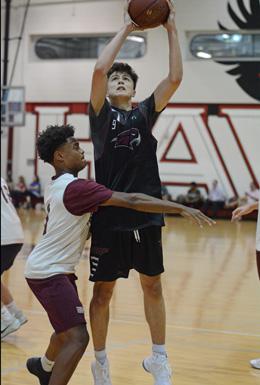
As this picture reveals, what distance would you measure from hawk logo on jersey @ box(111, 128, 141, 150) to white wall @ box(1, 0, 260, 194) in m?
13.1

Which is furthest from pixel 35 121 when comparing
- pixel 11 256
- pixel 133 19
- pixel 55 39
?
pixel 133 19

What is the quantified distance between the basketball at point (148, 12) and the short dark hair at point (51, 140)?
754 millimetres

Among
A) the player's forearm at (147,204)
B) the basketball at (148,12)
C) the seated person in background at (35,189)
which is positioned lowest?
the seated person in background at (35,189)

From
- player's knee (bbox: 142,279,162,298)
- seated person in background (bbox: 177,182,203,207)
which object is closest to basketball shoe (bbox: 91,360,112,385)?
player's knee (bbox: 142,279,162,298)

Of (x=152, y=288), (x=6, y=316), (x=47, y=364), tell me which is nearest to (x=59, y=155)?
(x=152, y=288)

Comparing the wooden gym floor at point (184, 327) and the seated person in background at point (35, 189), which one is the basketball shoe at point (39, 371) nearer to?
the wooden gym floor at point (184, 327)

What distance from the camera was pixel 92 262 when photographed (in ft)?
11.7

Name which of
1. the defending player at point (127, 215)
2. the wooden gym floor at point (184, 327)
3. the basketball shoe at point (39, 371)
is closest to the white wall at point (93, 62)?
the wooden gym floor at point (184, 327)

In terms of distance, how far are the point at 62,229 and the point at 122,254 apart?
443 millimetres

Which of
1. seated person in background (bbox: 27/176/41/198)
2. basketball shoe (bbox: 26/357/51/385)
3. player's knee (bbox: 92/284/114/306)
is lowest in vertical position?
seated person in background (bbox: 27/176/41/198)

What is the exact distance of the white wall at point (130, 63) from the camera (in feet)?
57.4

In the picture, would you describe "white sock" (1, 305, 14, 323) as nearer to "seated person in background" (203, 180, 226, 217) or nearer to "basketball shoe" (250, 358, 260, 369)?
"basketball shoe" (250, 358, 260, 369)

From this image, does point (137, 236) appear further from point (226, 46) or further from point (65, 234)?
point (226, 46)

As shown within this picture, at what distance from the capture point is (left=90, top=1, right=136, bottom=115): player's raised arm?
346 cm
